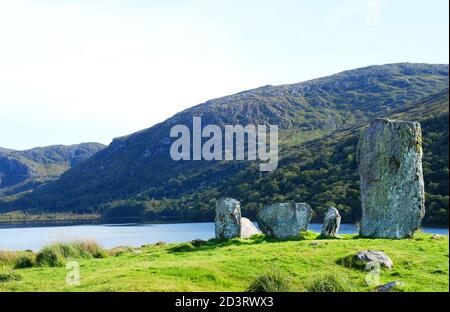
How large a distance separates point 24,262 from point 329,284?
14.1 metres

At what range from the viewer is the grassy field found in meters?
16.3

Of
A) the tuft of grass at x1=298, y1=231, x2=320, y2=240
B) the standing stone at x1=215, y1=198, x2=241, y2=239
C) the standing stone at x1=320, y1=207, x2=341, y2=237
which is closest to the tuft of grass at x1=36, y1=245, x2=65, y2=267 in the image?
the standing stone at x1=215, y1=198, x2=241, y2=239

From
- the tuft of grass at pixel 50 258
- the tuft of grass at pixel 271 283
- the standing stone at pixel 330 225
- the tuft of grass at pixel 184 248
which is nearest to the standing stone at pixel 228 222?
the tuft of grass at pixel 184 248

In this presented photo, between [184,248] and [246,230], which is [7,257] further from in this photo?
[246,230]

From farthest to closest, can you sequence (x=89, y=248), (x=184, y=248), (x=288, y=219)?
1. (x=288, y=219)
2. (x=184, y=248)
3. (x=89, y=248)

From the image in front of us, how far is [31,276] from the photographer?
19.9 metres

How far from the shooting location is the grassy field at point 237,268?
16.3 meters

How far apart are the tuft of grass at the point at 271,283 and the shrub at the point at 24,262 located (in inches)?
445

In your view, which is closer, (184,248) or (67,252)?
(67,252)

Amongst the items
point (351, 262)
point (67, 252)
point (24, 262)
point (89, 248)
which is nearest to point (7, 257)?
point (24, 262)

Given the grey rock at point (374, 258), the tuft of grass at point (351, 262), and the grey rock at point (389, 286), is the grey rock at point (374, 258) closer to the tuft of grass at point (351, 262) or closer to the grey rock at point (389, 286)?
the tuft of grass at point (351, 262)

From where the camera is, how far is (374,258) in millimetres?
18812
